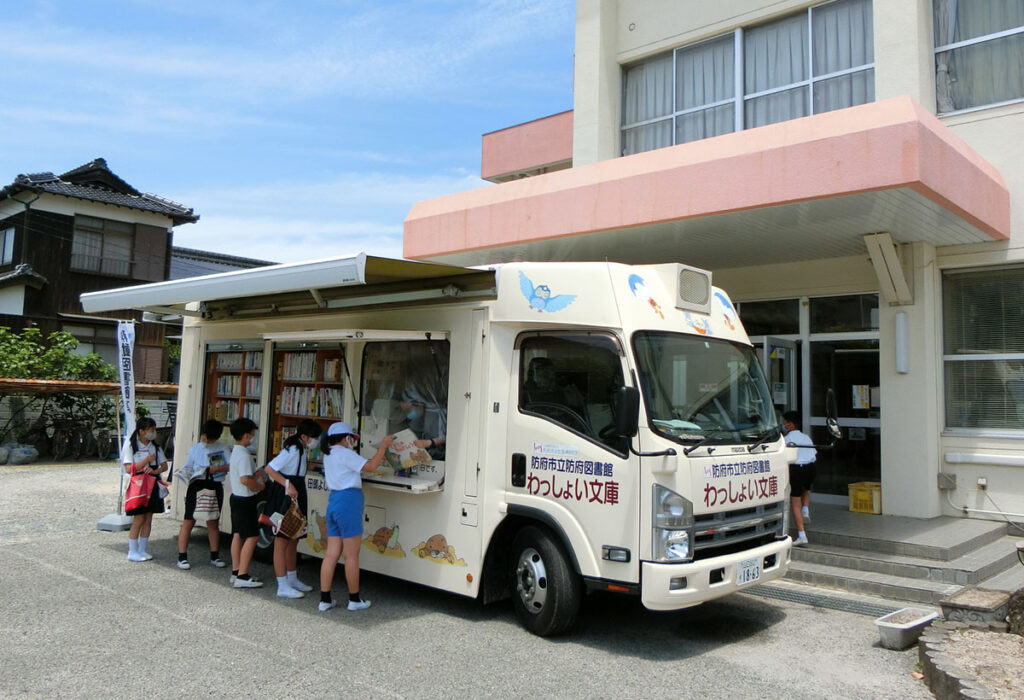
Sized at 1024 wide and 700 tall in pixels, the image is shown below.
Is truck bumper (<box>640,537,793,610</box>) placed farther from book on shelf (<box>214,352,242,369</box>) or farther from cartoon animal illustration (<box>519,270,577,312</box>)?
book on shelf (<box>214,352,242,369</box>)

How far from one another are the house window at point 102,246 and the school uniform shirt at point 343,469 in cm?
2118

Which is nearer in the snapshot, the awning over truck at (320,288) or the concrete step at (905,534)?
the awning over truck at (320,288)

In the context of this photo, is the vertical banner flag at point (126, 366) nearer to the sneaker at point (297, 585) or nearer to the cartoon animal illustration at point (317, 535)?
the cartoon animal illustration at point (317, 535)

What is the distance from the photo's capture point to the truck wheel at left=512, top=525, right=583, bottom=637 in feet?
17.3

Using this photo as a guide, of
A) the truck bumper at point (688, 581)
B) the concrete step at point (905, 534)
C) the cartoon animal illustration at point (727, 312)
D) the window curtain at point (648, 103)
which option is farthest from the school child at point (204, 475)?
the window curtain at point (648, 103)

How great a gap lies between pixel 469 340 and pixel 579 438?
130 cm

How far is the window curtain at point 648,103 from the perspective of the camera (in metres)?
11.8

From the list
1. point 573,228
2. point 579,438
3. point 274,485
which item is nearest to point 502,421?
point 579,438

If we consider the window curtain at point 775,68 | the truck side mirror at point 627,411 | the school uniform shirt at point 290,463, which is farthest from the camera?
the window curtain at point 775,68

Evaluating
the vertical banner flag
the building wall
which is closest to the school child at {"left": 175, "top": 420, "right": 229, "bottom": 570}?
the vertical banner flag

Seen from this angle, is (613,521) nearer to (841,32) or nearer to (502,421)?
(502,421)

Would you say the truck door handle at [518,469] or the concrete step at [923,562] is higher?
the truck door handle at [518,469]

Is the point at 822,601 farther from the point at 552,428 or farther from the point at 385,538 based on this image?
the point at 385,538

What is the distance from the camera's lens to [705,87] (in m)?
11.4
